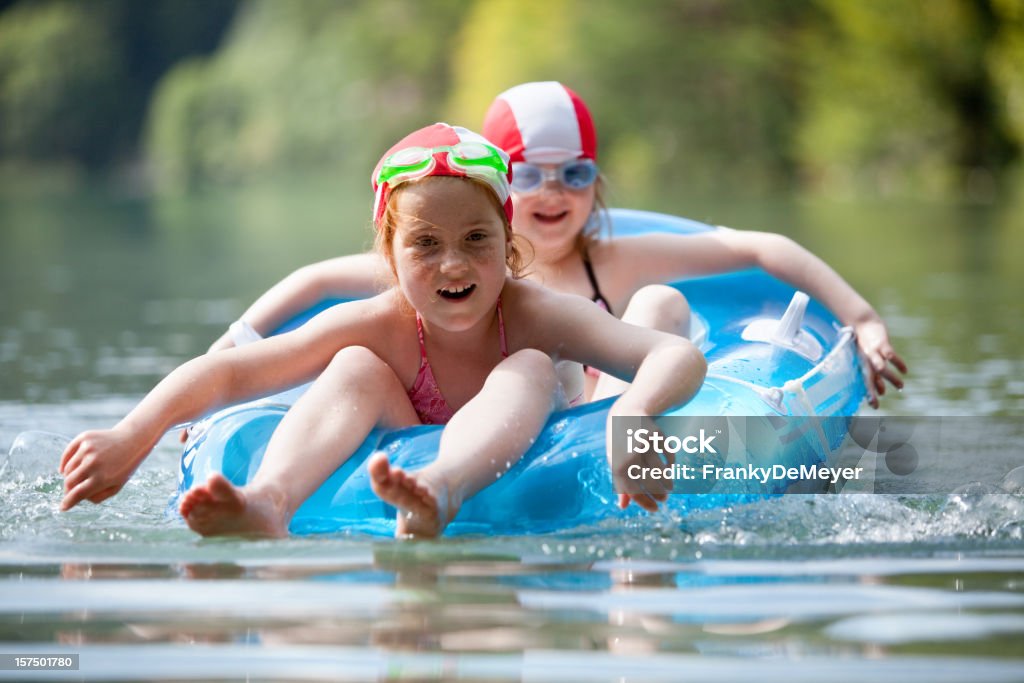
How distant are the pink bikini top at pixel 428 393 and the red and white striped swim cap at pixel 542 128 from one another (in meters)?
0.92

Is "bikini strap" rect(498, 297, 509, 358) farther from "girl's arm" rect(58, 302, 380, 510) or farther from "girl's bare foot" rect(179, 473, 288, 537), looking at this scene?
"girl's bare foot" rect(179, 473, 288, 537)

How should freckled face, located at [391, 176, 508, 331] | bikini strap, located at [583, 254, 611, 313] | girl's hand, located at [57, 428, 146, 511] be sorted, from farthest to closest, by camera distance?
bikini strap, located at [583, 254, 611, 313]
freckled face, located at [391, 176, 508, 331]
girl's hand, located at [57, 428, 146, 511]

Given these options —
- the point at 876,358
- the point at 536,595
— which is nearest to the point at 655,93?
the point at 876,358

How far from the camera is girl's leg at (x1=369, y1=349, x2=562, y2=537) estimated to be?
2291mm

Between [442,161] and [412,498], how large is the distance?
637 millimetres

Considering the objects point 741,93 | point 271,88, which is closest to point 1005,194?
point 741,93

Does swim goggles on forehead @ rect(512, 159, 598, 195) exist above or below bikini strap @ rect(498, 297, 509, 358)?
above

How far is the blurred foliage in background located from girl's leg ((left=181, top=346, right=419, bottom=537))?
14504 millimetres

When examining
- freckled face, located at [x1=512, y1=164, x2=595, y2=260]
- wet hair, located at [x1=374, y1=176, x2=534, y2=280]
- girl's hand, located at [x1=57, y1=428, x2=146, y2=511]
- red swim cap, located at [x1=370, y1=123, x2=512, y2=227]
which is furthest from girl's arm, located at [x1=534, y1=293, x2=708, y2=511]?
freckled face, located at [x1=512, y1=164, x2=595, y2=260]

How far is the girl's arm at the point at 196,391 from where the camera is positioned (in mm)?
2371

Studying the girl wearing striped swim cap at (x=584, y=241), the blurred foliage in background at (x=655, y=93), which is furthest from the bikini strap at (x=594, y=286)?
the blurred foliage in background at (x=655, y=93)

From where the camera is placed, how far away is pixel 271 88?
138 feet

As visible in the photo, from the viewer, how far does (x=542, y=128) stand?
363 centimetres

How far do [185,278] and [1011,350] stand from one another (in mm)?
5464
